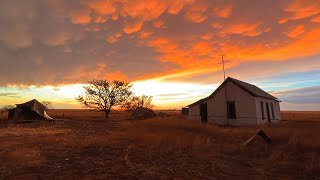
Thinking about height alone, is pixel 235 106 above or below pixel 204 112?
above

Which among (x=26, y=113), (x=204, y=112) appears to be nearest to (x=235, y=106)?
(x=204, y=112)

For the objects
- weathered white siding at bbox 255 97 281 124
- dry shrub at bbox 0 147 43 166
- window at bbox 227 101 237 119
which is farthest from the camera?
window at bbox 227 101 237 119

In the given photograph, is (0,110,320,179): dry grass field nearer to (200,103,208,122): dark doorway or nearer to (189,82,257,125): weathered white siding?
(189,82,257,125): weathered white siding

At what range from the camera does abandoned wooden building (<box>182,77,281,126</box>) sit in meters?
22.7

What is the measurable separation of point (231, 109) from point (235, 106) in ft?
2.20

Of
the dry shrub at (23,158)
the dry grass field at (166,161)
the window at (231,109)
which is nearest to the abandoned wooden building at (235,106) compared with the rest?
the window at (231,109)

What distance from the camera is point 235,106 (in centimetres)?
2381

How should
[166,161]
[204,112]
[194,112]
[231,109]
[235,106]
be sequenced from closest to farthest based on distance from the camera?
[166,161]
[235,106]
[231,109]
[204,112]
[194,112]

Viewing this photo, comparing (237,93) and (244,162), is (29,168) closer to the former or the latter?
A: (244,162)

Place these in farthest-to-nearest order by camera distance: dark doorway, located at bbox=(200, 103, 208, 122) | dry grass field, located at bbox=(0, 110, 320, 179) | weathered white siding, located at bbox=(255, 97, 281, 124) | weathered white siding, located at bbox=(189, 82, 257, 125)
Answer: dark doorway, located at bbox=(200, 103, 208, 122), weathered white siding, located at bbox=(255, 97, 281, 124), weathered white siding, located at bbox=(189, 82, 257, 125), dry grass field, located at bbox=(0, 110, 320, 179)

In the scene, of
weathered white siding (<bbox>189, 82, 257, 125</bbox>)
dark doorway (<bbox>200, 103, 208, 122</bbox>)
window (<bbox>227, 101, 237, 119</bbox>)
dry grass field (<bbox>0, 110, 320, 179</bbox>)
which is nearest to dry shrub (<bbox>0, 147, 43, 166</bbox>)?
dry grass field (<bbox>0, 110, 320, 179</bbox>)

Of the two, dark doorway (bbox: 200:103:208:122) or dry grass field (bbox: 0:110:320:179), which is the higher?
dark doorway (bbox: 200:103:208:122)

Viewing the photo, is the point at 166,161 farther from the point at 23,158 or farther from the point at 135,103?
the point at 135,103

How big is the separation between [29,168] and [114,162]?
8.14 feet
